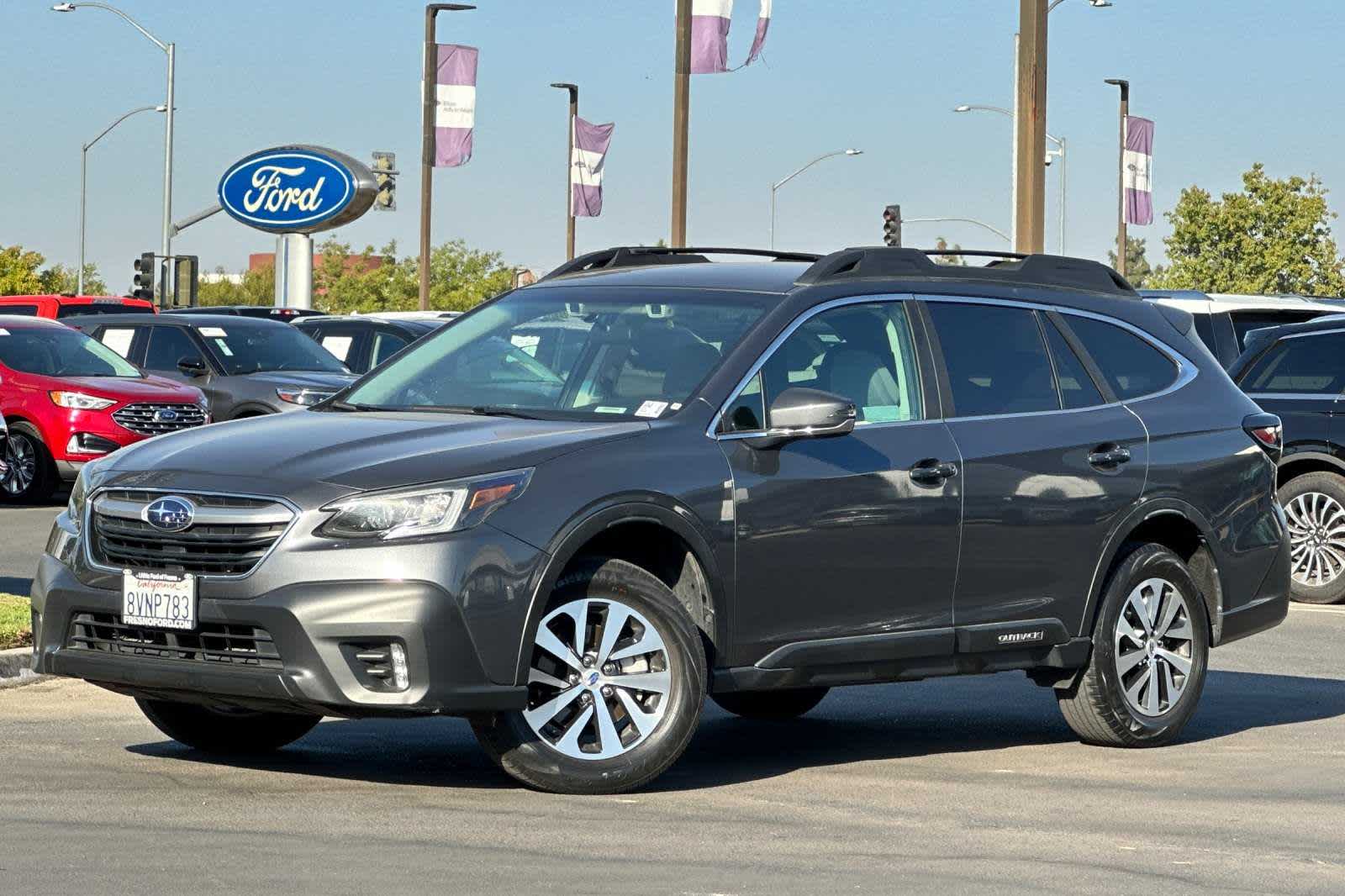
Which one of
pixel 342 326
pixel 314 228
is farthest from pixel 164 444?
pixel 314 228

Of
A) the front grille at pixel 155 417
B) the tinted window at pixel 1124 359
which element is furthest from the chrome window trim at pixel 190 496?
the front grille at pixel 155 417

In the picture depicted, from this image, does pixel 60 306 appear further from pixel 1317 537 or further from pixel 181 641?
pixel 181 641

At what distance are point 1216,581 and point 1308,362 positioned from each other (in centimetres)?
650

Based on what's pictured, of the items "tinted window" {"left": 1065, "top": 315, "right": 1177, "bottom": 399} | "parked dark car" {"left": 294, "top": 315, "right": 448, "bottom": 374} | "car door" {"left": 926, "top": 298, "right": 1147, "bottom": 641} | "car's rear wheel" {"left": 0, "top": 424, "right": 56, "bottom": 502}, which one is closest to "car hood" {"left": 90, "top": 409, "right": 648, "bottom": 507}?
"car door" {"left": 926, "top": 298, "right": 1147, "bottom": 641}

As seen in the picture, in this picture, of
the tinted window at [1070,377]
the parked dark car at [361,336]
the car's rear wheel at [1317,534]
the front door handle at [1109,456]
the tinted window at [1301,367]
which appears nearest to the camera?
the front door handle at [1109,456]

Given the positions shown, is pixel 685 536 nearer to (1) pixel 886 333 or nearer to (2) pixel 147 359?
(1) pixel 886 333

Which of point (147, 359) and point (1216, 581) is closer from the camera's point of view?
point (1216, 581)

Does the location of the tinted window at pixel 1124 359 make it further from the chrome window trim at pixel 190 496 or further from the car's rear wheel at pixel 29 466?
the car's rear wheel at pixel 29 466

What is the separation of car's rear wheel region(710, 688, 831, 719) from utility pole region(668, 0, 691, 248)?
2470 cm

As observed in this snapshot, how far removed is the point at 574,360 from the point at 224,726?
1.78 metres

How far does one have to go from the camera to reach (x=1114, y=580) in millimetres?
9055

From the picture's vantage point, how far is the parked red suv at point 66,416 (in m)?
22.0

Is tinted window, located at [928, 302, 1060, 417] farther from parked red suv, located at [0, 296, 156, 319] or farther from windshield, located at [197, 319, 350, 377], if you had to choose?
parked red suv, located at [0, 296, 156, 319]

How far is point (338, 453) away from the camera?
24.1 feet
